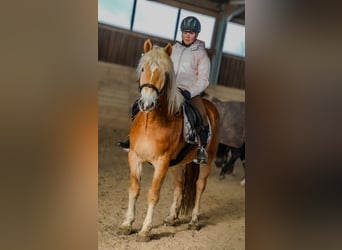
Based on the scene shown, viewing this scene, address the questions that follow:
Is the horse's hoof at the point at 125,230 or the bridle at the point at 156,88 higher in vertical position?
the bridle at the point at 156,88

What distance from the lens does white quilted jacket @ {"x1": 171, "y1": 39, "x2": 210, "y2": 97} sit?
3.06 feet

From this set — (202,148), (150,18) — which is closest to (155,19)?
(150,18)

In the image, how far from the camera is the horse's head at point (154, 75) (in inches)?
34.7

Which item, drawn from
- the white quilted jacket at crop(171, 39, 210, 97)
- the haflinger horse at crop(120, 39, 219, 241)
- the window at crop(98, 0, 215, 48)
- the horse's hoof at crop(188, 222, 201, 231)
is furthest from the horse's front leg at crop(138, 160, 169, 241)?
the window at crop(98, 0, 215, 48)

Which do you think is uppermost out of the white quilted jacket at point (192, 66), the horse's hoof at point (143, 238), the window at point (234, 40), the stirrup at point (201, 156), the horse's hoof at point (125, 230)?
the window at point (234, 40)

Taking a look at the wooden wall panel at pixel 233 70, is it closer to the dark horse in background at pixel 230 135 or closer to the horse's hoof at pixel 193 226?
the dark horse in background at pixel 230 135

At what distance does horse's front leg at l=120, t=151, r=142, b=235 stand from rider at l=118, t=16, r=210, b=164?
0.12 ft

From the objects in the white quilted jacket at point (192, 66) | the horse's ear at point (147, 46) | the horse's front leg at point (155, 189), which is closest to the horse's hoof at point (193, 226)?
the horse's front leg at point (155, 189)

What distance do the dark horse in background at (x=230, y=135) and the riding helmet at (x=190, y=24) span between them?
0.66 feet
